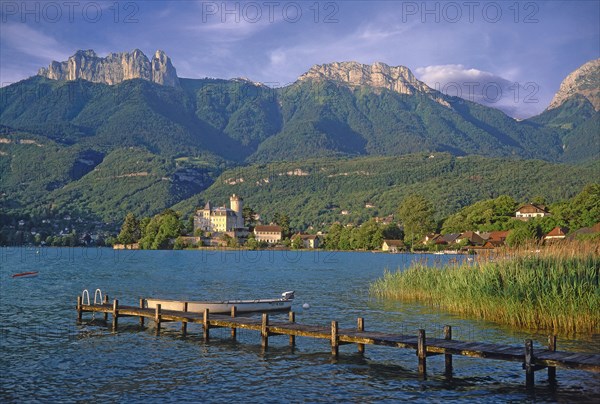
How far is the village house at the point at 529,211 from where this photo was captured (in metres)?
156

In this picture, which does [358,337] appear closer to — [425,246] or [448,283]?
[448,283]

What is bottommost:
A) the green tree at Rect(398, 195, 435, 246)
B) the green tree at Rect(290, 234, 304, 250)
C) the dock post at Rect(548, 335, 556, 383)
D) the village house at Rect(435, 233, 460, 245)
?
the dock post at Rect(548, 335, 556, 383)

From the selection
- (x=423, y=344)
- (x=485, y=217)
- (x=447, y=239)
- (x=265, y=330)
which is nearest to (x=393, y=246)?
(x=447, y=239)

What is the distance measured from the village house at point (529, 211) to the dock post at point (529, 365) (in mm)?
138963

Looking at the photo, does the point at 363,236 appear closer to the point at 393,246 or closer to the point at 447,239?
the point at 393,246

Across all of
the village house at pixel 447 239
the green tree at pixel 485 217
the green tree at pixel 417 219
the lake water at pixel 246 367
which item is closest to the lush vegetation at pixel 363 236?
the green tree at pixel 417 219

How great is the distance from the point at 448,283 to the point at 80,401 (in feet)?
81.2

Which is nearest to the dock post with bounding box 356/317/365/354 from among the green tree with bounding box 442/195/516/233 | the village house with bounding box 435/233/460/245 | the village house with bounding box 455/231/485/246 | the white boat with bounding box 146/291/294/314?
the white boat with bounding box 146/291/294/314

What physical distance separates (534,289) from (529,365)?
9.88 meters

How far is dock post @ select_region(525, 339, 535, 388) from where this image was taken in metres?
21.9

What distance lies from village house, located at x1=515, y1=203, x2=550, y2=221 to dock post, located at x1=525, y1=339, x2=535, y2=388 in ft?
456

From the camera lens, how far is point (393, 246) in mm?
172625

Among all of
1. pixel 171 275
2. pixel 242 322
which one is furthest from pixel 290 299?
pixel 171 275

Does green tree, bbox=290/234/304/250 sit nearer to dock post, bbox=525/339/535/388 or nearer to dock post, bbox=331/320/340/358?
dock post, bbox=331/320/340/358
